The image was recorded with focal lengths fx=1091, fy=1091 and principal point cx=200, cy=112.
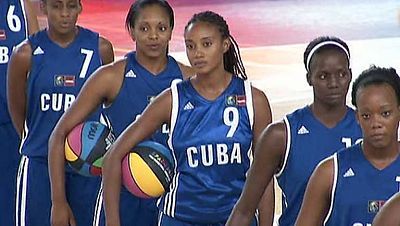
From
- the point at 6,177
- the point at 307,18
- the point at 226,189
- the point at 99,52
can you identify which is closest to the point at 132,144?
the point at 226,189

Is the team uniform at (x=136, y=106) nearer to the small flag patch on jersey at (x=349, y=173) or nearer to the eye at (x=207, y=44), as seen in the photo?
the eye at (x=207, y=44)

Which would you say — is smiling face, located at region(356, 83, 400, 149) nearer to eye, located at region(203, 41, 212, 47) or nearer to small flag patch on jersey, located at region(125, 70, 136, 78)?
eye, located at region(203, 41, 212, 47)

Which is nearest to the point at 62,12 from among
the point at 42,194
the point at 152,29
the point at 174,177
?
the point at 152,29

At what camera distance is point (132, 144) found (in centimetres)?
423

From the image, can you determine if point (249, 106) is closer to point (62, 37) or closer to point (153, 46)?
point (153, 46)

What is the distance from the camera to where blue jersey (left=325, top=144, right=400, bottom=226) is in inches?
140

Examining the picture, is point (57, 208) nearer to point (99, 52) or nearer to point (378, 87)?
point (99, 52)

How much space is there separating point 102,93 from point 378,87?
145 centimetres

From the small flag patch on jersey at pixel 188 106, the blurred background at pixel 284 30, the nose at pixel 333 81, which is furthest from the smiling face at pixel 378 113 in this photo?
the blurred background at pixel 284 30

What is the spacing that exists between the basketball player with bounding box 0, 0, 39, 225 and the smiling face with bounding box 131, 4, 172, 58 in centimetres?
113

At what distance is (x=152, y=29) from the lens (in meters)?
4.56

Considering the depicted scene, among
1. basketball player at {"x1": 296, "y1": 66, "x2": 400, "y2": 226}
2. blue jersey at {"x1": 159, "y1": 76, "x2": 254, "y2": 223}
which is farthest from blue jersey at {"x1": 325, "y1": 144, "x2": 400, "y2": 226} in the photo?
blue jersey at {"x1": 159, "y1": 76, "x2": 254, "y2": 223}

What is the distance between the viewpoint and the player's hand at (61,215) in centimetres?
470

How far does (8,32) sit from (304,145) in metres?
2.09
